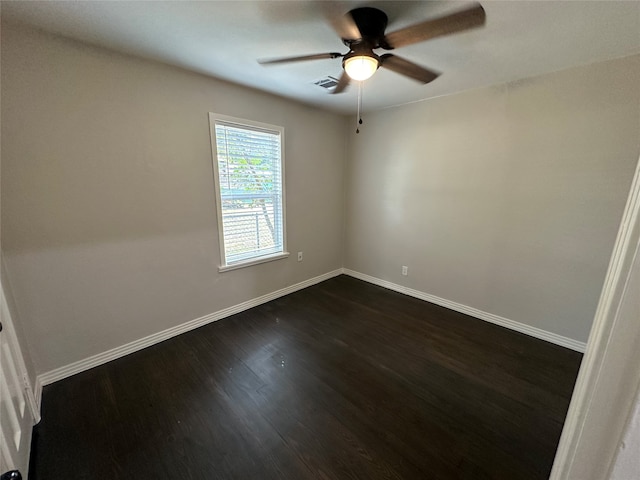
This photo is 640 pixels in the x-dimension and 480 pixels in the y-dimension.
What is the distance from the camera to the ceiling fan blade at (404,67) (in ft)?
5.09

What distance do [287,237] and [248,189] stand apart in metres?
0.79

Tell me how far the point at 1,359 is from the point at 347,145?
3.72 metres

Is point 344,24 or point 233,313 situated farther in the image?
point 233,313

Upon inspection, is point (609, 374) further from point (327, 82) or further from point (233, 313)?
point (233, 313)

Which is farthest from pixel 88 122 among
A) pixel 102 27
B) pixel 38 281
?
pixel 38 281

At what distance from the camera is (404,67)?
5.51 ft

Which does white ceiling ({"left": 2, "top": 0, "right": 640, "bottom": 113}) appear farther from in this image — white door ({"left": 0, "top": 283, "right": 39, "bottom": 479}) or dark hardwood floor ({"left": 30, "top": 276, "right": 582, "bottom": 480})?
dark hardwood floor ({"left": 30, "top": 276, "right": 582, "bottom": 480})

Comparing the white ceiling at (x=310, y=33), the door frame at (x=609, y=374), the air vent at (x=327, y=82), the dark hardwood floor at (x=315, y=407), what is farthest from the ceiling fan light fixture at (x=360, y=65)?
the dark hardwood floor at (x=315, y=407)

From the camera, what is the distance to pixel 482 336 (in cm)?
250

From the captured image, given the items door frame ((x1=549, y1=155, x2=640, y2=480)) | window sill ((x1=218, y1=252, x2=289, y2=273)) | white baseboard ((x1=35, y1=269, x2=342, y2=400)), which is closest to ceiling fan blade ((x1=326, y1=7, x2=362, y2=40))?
door frame ((x1=549, y1=155, x2=640, y2=480))

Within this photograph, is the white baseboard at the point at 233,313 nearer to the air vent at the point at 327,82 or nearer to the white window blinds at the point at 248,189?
the white window blinds at the point at 248,189

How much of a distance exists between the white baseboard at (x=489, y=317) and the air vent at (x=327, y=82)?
8.26ft

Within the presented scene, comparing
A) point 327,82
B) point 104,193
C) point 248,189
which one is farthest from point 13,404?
point 327,82

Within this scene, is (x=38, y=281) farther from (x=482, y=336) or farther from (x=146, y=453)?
(x=482, y=336)
